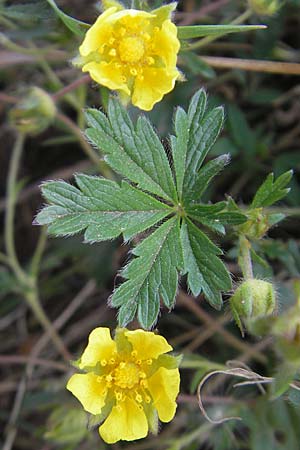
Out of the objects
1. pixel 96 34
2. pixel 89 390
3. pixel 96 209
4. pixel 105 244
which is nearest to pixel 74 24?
pixel 96 34

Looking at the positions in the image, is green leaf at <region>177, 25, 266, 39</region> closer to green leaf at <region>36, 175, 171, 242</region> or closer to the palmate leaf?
the palmate leaf

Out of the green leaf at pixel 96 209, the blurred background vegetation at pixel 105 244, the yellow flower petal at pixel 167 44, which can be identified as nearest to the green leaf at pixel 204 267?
the green leaf at pixel 96 209

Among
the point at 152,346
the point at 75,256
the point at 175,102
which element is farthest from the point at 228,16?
the point at 152,346

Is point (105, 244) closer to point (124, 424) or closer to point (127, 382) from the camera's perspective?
point (127, 382)

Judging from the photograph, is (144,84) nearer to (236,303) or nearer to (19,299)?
(236,303)

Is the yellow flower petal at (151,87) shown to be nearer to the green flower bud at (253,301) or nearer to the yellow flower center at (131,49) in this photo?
the yellow flower center at (131,49)

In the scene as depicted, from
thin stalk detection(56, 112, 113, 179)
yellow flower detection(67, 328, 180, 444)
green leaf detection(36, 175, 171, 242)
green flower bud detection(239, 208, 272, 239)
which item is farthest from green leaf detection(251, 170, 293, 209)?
thin stalk detection(56, 112, 113, 179)
